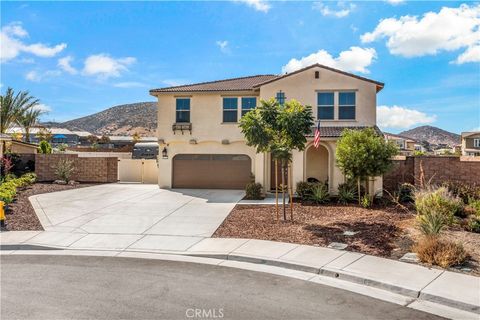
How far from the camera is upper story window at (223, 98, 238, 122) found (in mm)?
22031

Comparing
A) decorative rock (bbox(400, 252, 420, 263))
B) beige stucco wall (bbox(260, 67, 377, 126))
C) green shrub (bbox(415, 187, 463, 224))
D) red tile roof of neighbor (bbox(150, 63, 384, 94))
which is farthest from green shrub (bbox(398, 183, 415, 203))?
decorative rock (bbox(400, 252, 420, 263))

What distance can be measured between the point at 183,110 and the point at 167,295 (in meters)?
16.8

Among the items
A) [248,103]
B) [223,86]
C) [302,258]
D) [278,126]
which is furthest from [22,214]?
[223,86]

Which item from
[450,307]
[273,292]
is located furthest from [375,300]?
[273,292]

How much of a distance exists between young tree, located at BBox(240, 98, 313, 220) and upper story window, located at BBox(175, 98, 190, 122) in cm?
1008

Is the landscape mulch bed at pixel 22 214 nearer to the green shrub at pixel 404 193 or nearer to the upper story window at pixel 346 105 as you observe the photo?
the green shrub at pixel 404 193

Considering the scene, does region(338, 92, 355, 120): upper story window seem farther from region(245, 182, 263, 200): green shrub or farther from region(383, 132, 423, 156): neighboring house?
region(383, 132, 423, 156): neighboring house

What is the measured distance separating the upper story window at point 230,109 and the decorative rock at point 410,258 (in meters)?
14.4

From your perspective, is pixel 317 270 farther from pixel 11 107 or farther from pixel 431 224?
pixel 11 107

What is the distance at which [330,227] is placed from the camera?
1192 centimetres

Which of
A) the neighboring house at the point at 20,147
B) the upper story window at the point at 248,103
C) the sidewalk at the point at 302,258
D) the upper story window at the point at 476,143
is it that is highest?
the upper story window at the point at 248,103

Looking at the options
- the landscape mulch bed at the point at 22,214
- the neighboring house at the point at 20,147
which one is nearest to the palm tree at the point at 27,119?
the neighboring house at the point at 20,147

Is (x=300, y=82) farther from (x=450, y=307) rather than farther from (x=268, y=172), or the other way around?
(x=450, y=307)

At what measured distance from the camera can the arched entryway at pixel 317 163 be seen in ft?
68.1
